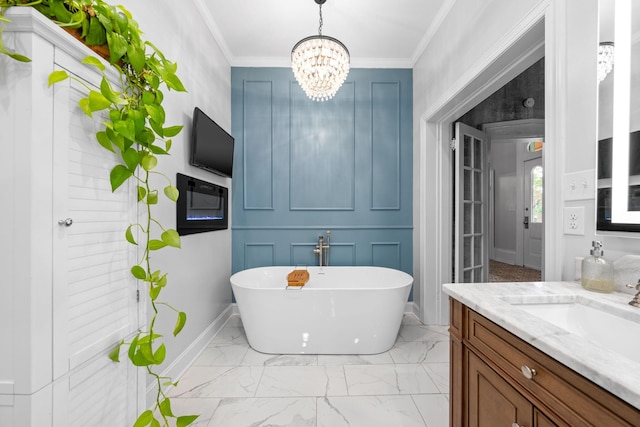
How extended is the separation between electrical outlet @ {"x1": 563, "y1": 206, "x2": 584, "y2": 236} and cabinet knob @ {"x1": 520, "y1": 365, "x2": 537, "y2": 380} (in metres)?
0.69

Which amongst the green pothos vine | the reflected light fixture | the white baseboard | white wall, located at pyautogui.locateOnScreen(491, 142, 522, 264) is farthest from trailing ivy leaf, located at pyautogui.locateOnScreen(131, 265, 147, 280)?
white wall, located at pyautogui.locateOnScreen(491, 142, 522, 264)

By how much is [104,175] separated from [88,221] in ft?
0.53

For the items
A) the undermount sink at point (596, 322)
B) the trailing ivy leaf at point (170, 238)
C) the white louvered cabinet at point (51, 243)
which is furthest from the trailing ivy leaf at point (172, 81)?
the undermount sink at point (596, 322)

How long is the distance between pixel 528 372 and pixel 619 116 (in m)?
0.93

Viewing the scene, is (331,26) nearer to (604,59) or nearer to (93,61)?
(604,59)

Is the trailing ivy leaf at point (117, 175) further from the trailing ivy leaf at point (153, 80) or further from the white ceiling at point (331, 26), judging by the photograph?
the white ceiling at point (331, 26)

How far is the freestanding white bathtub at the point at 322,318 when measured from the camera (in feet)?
6.68

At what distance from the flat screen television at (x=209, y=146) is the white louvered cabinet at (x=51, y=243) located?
116 centimetres

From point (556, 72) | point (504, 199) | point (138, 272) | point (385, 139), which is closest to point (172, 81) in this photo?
point (138, 272)

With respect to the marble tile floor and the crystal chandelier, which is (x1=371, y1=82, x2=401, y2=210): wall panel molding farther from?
the marble tile floor

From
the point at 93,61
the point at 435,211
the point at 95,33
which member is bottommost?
the point at 435,211

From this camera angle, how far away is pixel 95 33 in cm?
79

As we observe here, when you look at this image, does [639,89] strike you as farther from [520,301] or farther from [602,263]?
[520,301]

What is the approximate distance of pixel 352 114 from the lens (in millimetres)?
2902
